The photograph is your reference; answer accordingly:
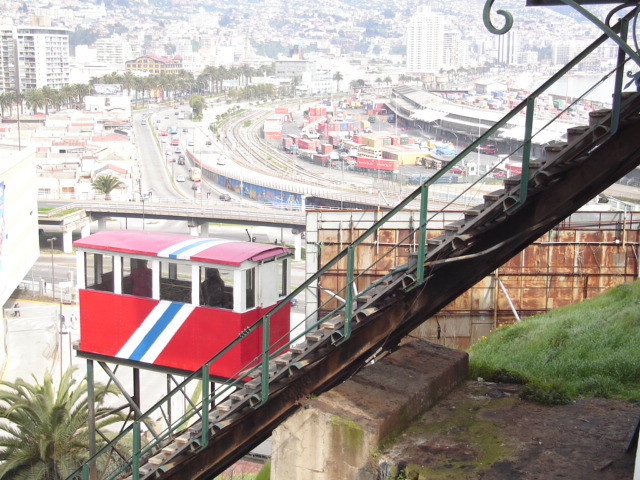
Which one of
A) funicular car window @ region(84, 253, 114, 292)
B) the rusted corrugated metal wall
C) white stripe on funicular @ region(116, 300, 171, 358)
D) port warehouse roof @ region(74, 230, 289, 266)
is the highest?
port warehouse roof @ region(74, 230, 289, 266)

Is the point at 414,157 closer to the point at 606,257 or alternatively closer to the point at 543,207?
the point at 606,257

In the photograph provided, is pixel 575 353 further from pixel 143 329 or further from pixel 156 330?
pixel 143 329

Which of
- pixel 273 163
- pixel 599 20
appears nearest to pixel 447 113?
pixel 273 163

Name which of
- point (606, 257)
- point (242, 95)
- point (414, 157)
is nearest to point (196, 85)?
point (242, 95)

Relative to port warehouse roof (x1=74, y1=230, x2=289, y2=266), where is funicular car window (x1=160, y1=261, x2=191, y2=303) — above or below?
below

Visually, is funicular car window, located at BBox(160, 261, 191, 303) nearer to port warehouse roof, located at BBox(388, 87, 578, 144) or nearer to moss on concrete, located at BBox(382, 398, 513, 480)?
moss on concrete, located at BBox(382, 398, 513, 480)

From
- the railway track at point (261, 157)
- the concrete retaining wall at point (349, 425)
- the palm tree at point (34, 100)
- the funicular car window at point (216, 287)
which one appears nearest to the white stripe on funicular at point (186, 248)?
the funicular car window at point (216, 287)

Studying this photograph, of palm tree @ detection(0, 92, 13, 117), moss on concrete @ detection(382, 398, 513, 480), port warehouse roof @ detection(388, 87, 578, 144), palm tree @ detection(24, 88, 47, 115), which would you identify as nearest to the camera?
moss on concrete @ detection(382, 398, 513, 480)

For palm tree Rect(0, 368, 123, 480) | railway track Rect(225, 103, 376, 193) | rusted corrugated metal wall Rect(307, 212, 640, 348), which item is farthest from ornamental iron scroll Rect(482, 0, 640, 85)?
railway track Rect(225, 103, 376, 193)
